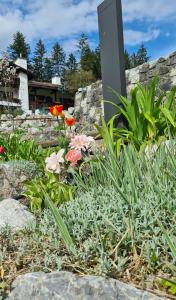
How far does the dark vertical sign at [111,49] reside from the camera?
3865 mm

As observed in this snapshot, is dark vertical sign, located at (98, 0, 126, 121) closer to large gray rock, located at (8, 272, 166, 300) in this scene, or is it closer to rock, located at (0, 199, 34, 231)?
rock, located at (0, 199, 34, 231)

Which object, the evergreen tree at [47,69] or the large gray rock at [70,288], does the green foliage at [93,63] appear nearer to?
the evergreen tree at [47,69]

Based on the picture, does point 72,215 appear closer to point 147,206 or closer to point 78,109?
point 147,206

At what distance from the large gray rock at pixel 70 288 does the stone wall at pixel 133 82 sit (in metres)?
4.40

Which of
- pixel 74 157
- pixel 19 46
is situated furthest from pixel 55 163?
pixel 19 46

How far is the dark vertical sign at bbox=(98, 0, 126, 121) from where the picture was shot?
387cm

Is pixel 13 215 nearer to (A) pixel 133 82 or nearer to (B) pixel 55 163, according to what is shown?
(B) pixel 55 163

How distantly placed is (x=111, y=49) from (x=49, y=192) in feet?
6.02

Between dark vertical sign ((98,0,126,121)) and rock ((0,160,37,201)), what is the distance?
1043mm

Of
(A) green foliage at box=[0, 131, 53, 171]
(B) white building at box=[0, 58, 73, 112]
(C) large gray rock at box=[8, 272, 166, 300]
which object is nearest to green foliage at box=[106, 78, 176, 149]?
(A) green foliage at box=[0, 131, 53, 171]

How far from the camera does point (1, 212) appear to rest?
7.66ft

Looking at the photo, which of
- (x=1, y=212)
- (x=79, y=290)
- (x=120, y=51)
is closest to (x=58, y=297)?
(x=79, y=290)

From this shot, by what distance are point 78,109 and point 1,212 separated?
22.7ft

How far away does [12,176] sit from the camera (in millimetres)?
4258
